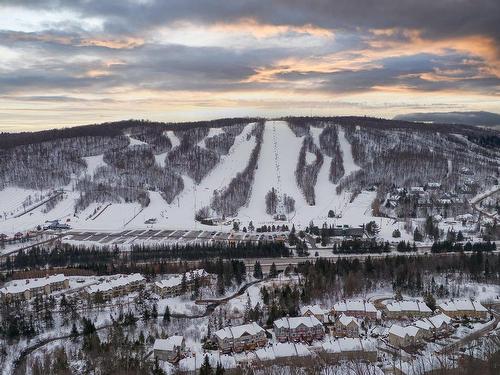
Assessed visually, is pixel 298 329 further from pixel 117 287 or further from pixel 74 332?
pixel 117 287

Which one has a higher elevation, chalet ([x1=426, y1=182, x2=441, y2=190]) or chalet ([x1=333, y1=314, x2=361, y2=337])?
chalet ([x1=426, y1=182, x2=441, y2=190])

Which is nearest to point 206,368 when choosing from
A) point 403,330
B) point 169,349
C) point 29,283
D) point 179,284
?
point 169,349

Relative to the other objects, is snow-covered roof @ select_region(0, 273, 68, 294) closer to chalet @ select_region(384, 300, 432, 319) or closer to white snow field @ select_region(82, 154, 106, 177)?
chalet @ select_region(384, 300, 432, 319)

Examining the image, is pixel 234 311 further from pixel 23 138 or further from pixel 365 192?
pixel 23 138

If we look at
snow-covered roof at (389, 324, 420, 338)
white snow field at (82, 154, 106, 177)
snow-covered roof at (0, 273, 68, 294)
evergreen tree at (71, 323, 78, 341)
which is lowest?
evergreen tree at (71, 323, 78, 341)

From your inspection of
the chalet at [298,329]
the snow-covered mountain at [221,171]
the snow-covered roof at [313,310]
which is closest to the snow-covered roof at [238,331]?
the chalet at [298,329]

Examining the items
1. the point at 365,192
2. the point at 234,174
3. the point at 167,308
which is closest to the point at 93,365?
the point at 167,308

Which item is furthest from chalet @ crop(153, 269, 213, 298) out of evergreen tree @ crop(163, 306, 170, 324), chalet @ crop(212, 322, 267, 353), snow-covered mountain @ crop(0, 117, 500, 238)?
snow-covered mountain @ crop(0, 117, 500, 238)
